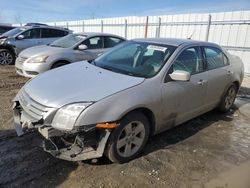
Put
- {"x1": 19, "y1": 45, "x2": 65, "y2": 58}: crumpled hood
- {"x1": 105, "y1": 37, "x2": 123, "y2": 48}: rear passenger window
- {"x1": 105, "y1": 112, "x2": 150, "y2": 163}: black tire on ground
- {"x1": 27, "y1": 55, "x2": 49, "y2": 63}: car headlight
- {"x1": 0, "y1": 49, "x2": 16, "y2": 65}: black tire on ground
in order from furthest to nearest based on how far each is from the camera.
Answer: {"x1": 0, "y1": 49, "x2": 16, "y2": 65}: black tire on ground, {"x1": 105, "y1": 37, "x2": 123, "y2": 48}: rear passenger window, {"x1": 19, "y1": 45, "x2": 65, "y2": 58}: crumpled hood, {"x1": 27, "y1": 55, "x2": 49, "y2": 63}: car headlight, {"x1": 105, "y1": 112, "x2": 150, "y2": 163}: black tire on ground

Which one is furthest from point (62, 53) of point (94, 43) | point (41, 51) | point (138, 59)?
point (138, 59)

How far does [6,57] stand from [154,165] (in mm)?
9585

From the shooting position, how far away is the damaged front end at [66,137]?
3.10 metres

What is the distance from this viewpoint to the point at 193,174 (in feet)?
11.6

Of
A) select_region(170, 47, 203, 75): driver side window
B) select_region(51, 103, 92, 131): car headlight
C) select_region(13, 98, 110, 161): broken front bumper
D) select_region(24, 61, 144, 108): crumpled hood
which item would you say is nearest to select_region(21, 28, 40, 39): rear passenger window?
select_region(24, 61, 144, 108): crumpled hood

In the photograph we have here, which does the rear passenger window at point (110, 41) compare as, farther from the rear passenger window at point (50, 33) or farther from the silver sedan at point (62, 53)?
the rear passenger window at point (50, 33)

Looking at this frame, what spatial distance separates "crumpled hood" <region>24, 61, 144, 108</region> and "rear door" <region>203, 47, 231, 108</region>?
5.92 feet

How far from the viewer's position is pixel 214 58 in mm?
5316

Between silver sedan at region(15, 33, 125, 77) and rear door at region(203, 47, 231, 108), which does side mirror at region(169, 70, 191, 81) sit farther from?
silver sedan at region(15, 33, 125, 77)

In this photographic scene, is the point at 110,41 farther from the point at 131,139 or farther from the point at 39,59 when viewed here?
the point at 131,139

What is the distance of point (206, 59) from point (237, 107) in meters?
2.25

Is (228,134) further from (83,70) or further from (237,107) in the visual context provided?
(83,70)

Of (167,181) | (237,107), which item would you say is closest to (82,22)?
(237,107)

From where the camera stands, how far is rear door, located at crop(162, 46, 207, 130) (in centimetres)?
400
